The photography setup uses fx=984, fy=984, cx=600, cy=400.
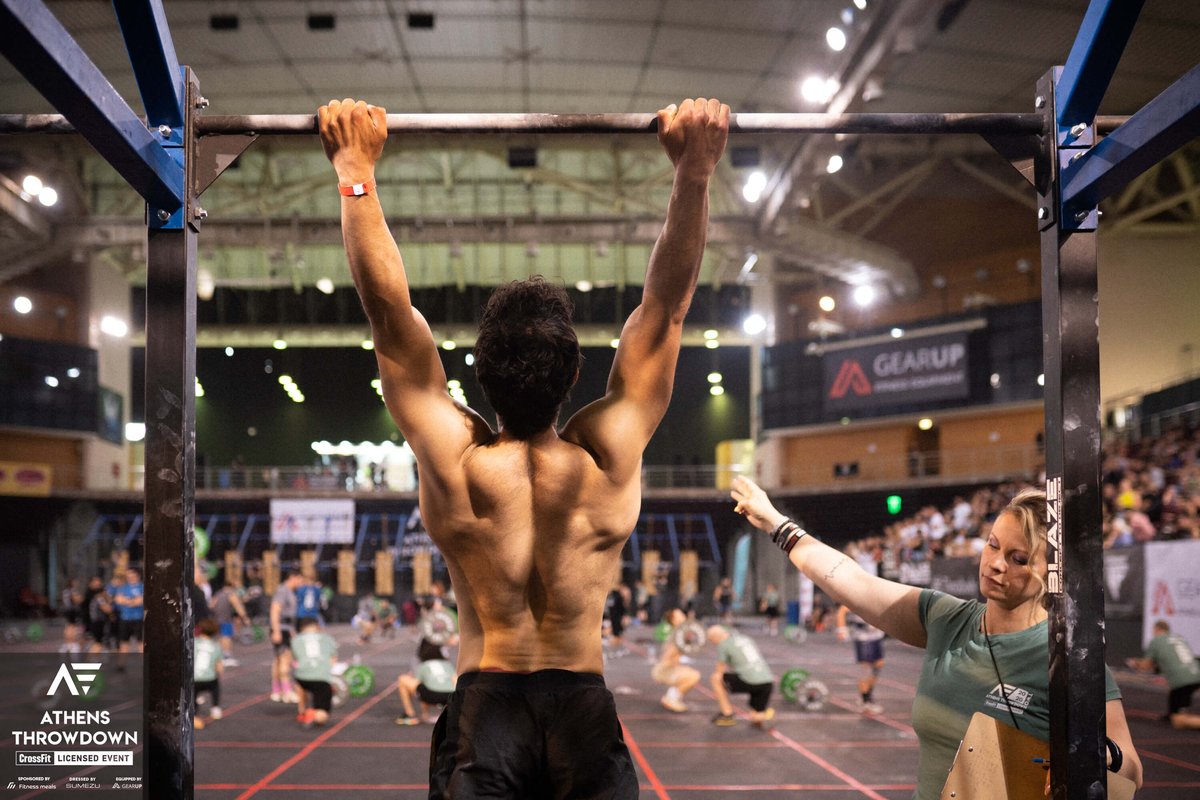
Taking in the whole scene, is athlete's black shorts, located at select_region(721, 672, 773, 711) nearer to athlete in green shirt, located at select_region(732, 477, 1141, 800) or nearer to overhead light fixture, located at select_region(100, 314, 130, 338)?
athlete in green shirt, located at select_region(732, 477, 1141, 800)

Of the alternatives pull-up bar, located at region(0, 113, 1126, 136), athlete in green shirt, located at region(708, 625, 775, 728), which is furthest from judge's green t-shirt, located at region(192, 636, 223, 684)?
pull-up bar, located at region(0, 113, 1126, 136)

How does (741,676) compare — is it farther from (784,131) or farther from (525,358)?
(525,358)

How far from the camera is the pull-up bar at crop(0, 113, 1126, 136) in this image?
2.63 meters

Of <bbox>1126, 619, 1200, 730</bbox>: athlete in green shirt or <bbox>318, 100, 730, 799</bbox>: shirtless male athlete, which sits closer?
<bbox>318, 100, 730, 799</bbox>: shirtless male athlete

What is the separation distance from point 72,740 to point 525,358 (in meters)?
8.36

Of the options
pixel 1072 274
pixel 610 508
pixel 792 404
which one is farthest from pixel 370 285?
pixel 792 404

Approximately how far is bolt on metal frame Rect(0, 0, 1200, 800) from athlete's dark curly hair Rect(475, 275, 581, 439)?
680mm

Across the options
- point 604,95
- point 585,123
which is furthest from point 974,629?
point 604,95

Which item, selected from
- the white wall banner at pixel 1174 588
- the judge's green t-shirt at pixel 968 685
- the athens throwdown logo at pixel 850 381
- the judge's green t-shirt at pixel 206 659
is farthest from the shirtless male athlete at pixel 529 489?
the athens throwdown logo at pixel 850 381

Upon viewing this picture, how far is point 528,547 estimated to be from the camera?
6.91 ft

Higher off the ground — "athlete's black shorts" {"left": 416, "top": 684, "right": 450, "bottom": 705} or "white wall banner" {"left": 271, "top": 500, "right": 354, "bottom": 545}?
"white wall banner" {"left": 271, "top": 500, "right": 354, "bottom": 545}

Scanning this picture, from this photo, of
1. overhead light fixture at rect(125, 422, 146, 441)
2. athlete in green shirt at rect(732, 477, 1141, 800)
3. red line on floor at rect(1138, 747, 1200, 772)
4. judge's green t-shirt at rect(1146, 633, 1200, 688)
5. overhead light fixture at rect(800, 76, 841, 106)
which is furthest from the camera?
overhead light fixture at rect(125, 422, 146, 441)

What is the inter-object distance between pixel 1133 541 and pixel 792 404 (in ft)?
57.4

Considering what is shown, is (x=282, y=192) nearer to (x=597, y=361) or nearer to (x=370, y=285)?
(x=597, y=361)
